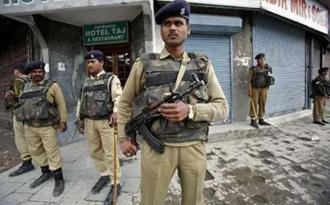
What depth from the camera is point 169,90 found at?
2076mm

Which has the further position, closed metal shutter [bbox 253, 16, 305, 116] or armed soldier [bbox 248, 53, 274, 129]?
closed metal shutter [bbox 253, 16, 305, 116]

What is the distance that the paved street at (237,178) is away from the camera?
373cm

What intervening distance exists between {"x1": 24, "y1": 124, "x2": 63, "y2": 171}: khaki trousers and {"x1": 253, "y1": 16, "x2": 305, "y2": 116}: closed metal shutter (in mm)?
5545

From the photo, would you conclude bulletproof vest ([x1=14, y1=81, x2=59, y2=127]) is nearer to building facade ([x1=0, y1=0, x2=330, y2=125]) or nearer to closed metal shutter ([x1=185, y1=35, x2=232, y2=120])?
building facade ([x1=0, y1=0, x2=330, y2=125])

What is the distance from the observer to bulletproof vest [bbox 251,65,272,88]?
6.74 m

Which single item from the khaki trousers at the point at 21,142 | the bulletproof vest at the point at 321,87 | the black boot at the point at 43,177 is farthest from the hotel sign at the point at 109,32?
the bulletproof vest at the point at 321,87

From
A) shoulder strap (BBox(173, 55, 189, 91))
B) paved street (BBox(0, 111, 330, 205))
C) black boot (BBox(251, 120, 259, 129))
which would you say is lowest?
paved street (BBox(0, 111, 330, 205))

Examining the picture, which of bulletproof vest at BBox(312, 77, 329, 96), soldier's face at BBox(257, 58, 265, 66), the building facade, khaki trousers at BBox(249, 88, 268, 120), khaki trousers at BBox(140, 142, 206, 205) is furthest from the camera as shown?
bulletproof vest at BBox(312, 77, 329, 96)

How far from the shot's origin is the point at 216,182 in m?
4.23

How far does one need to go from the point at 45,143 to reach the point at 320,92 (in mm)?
7492

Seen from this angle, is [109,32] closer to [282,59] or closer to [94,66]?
[94,66]

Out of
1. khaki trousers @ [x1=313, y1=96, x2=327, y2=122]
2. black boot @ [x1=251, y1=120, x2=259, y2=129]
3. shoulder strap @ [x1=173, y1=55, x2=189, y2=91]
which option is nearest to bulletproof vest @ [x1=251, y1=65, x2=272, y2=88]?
black boot @ [x1=251, y1=120, x2=259, y2=129]

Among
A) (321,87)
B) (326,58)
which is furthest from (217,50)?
(326,58)

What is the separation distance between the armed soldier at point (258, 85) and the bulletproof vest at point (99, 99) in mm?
4190
